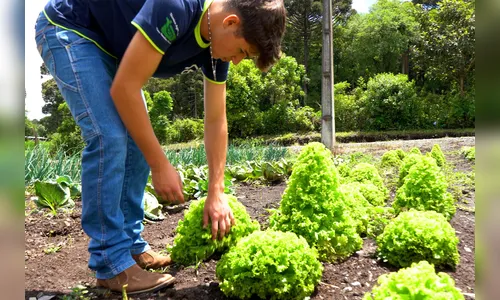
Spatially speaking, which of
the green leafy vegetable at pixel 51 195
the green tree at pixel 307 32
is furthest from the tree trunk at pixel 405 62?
the green leafy vegetable at pixel 51 195

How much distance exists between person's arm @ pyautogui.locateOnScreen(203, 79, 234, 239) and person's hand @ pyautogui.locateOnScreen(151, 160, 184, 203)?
37 cm

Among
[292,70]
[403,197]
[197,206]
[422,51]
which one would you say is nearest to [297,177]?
[197,206]

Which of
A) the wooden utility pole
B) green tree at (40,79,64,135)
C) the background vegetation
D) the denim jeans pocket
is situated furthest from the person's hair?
green tree at (40,79,64,135)

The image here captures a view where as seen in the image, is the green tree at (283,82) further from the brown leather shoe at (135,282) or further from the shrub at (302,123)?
the brown leather shoe at (135,282)

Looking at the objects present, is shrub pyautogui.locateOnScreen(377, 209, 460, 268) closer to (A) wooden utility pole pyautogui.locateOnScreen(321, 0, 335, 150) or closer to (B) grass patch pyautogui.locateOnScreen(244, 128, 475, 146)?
(A) wooden utility pole pyautogui.locateOnScreen(321, 0, 335, 150)

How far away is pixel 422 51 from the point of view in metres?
19.0

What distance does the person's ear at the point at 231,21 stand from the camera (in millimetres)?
1826

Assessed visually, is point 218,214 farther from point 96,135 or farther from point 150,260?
point 96,135

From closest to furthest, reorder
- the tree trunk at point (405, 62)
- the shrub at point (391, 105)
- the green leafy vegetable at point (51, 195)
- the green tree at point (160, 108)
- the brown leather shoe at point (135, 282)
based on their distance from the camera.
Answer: the brown leather shoe at point (135, 282) < the green leafy vegetable at point (51, 195) < the shrub at point (391, 105) < the green tree at point (160, 108) < the tree trunk at point (405, 62)

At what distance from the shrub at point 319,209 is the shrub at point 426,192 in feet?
2.71

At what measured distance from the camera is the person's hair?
1.81 metres

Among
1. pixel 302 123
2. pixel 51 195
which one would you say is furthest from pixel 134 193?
pixel 302 123
